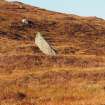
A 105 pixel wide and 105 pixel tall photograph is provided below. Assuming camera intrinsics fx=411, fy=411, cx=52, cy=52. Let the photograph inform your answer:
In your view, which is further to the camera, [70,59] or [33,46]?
[33,46]

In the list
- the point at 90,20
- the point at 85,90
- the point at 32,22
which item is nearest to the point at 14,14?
the point at 32,22


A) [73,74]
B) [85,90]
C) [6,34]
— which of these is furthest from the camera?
[6,34]

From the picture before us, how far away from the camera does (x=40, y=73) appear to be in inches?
1608

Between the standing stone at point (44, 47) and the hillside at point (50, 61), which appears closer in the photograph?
the hillside at point (50, 61)

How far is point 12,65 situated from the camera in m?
46.7

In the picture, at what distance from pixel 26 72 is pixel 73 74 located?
5103 millimetres

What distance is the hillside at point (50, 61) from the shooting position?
30.2 meters

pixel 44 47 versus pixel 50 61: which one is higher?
pixel 44 47

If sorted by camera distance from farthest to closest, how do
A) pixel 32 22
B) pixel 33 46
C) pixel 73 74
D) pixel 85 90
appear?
pixel 32 22 < pixel 33 46 < pixel 73 74 < pixel 85 90

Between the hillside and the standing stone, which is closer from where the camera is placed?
the hillside

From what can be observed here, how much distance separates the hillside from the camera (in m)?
30.2

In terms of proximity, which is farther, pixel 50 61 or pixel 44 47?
pixel 44 47

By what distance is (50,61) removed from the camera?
48.7 metres

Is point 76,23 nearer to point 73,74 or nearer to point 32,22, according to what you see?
point 32,22
